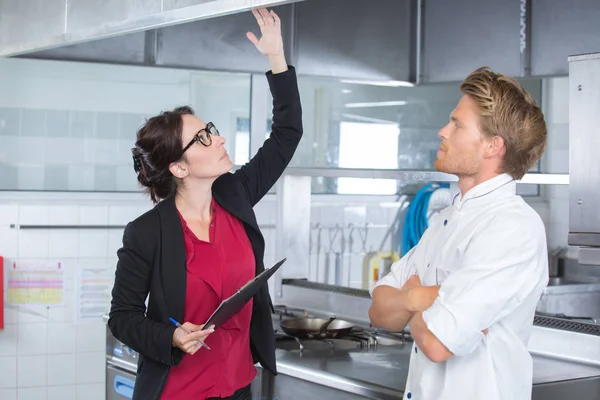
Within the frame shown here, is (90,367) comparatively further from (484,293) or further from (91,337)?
(484,293)

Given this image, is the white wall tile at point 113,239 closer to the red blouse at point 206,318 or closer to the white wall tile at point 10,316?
the white wall tile at point 10,316

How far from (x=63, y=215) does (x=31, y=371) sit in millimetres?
903

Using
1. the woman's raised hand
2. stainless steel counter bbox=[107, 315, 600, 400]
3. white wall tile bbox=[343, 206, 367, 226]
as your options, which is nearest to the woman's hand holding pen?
stainless steel counter bbox=[107, 315, 600, 400]

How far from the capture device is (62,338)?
473 cm

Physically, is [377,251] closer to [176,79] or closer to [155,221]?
[176,79]

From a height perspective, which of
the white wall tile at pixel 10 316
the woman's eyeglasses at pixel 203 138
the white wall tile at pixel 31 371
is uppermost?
the woman's eyeglasses at pixel 203 138

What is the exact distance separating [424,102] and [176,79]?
1.70 meters

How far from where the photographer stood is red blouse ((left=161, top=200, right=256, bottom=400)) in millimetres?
2277

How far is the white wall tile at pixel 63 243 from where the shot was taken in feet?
15.4

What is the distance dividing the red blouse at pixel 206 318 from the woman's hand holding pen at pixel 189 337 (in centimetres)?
13

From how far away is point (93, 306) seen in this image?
188 inches

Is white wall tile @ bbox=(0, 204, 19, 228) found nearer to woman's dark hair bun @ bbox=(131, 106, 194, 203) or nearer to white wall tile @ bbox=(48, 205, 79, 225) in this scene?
white wall tile @ bbox=(48, 205, 79, 225)

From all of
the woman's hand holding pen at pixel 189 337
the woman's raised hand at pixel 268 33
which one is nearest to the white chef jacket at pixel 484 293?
the woman's hand holding pen at pixel 189 337

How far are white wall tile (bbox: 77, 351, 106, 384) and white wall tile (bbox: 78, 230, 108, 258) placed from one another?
1.90ft
